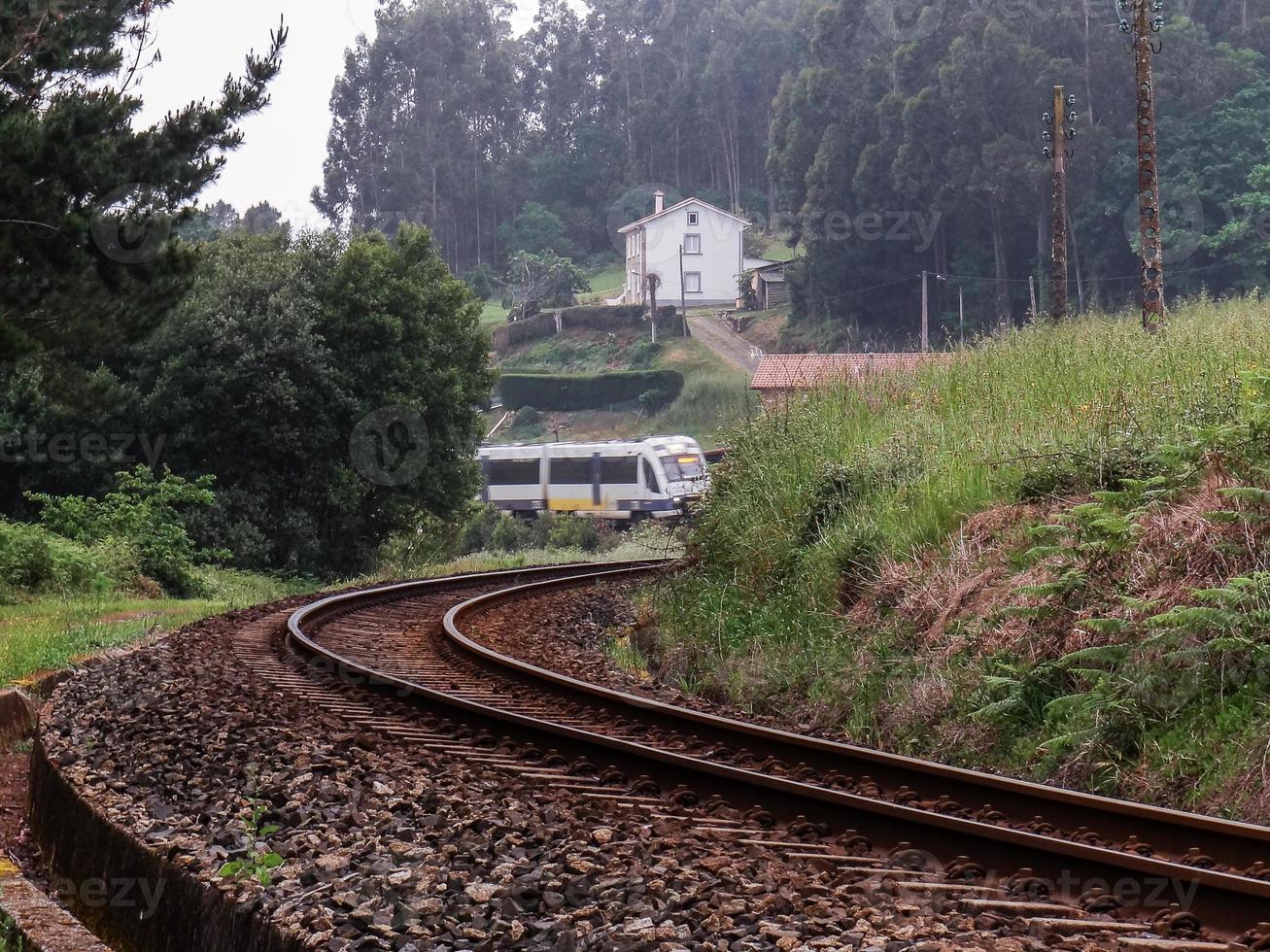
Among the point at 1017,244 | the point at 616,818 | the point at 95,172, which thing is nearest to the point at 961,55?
the point at 1017,244

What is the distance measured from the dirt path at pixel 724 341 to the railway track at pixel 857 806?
208ft

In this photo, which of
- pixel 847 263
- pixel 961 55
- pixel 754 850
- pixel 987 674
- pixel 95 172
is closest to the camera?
pixel 754 850

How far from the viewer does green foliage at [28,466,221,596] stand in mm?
23750

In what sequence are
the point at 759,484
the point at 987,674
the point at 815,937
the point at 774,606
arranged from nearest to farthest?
the point at 815,937 → the point at 987,674 → the point at 774,606 → the point at 759,484

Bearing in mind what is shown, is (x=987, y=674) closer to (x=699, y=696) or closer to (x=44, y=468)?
(x=699, y=696)

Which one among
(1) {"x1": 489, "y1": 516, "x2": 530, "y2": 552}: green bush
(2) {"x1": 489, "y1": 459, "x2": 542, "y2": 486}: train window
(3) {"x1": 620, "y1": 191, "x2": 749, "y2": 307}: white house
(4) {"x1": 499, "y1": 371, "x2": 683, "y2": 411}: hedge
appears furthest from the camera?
(3) {"x1": 620, "y1": 191, "x2": 749, "y2": 307}: white house

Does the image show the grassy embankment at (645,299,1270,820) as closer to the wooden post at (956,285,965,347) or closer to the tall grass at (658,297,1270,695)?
the tall grass at (658,297,1270,695)

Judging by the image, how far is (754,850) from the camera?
5289 millimetres

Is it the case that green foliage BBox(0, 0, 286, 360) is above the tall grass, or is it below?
above

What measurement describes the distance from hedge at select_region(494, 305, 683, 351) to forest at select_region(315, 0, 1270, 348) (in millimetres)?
10578

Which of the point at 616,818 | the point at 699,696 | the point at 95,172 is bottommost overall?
the point at 699,696

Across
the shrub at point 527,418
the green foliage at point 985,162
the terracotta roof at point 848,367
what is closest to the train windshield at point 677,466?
the green foliage at point 985,162

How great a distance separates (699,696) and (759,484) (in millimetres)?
3425

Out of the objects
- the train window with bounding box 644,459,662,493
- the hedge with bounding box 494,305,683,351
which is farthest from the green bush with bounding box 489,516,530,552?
the hedge with bounding box 494,305,683,351
